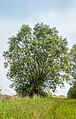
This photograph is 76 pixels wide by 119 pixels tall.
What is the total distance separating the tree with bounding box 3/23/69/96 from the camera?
170 ft

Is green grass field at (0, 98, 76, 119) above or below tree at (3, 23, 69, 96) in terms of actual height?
below

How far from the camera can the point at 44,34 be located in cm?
5453

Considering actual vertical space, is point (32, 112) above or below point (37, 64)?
below

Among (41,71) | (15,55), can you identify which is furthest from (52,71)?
(15,55)

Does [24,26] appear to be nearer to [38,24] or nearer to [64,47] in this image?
[38,24]

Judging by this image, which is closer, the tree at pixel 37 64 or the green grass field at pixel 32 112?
the green grass field at pixel 32 112

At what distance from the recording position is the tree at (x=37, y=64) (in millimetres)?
51750

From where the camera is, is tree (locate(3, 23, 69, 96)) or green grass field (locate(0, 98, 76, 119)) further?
tree (locate(3, 23, 69, 96))

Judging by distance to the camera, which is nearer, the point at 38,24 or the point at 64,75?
the point at 64,75

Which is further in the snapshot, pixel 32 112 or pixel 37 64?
pixel 37 64

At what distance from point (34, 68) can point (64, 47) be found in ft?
19.7

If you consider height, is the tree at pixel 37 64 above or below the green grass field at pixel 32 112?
above

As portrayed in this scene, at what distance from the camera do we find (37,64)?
52969mm

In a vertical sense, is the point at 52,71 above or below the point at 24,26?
below
